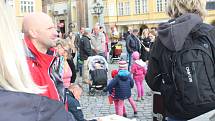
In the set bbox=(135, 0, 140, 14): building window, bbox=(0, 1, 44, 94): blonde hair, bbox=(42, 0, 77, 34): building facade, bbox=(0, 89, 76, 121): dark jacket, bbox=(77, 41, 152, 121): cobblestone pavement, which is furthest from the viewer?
bbox=(42, 0, 77, 34): building facade

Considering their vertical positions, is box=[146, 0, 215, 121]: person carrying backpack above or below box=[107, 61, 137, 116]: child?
above

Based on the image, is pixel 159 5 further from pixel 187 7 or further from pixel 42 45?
pixel 42 45

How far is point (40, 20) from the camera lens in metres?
3.13

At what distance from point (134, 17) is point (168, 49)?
55485 millimetres

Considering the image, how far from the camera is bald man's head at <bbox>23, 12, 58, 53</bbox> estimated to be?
307 cm

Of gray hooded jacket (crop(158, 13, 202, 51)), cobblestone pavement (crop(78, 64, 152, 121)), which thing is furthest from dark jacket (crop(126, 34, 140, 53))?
gray hooded jacket (crop(158, 13, 202, 51))

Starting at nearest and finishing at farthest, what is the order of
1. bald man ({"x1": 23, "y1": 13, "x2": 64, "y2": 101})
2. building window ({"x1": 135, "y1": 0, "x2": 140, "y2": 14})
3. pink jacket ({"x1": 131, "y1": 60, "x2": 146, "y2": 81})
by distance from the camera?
bald man ({"x1": 23, "y1": 13, "x2": 64, "y2": 101}) → pink jacket ({"x1": 131, "y1": 60, "x2": 146, "y2": 81}) → building window ({"x1": 135, "y1": 0, "x2": 140, "y2": 14})

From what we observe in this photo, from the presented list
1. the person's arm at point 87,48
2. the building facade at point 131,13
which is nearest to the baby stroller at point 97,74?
the person's arm at point 87,48

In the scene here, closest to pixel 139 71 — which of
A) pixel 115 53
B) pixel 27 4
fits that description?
pixel 115 53

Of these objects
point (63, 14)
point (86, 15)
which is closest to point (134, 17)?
point (86, 15)

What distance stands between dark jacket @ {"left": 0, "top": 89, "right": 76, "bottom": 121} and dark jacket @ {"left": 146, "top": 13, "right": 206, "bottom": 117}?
176 cm

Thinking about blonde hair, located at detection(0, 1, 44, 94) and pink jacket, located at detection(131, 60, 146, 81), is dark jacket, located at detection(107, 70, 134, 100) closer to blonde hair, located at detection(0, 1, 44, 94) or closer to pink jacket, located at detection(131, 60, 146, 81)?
pink jacket, located at detection(131, 60, 146, 81)

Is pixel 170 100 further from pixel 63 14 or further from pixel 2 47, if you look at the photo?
pixel 63 14

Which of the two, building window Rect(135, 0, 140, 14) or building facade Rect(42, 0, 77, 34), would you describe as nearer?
building window Rect(135, 0, 140, 14)
